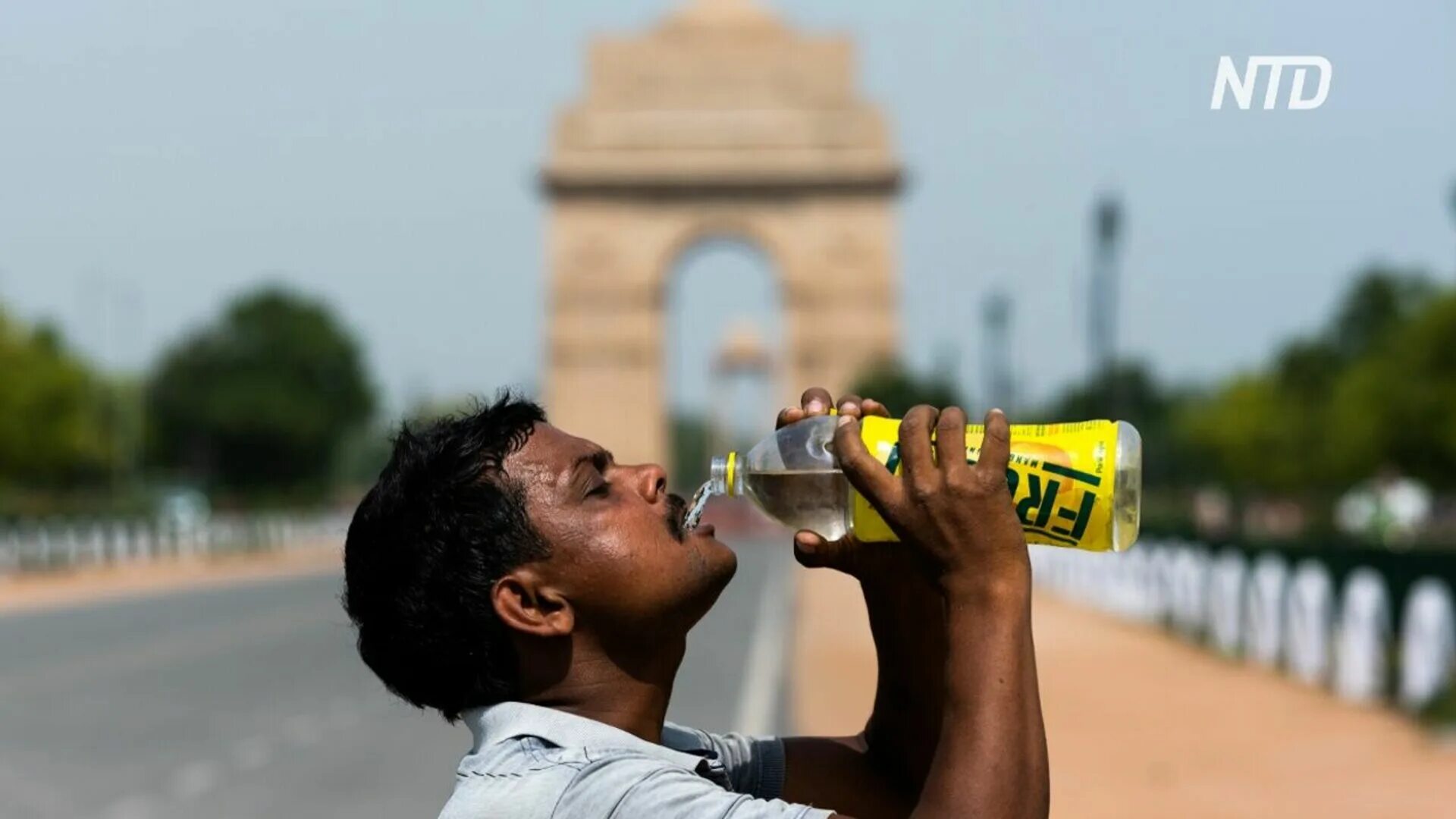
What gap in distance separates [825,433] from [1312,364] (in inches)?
3226

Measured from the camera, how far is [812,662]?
19594 mm

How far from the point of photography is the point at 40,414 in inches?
2431

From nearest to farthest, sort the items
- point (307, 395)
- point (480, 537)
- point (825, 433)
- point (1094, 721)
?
point (480, 537), point (825, 433), point (1094, 721), point (307, 395)

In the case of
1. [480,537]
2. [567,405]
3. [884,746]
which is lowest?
[567,405]

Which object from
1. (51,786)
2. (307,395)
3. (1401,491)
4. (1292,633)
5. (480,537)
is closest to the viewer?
(480,537)

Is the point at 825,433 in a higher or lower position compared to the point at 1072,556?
higher

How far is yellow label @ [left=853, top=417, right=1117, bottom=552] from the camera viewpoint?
245cm

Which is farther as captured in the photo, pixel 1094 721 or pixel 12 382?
pixel 12 382

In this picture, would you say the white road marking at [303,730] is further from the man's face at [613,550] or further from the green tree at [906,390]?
the green tree at [906,390]

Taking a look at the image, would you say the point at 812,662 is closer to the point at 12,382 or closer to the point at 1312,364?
the point at 12,382

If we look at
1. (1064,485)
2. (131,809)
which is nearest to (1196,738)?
(131,809)

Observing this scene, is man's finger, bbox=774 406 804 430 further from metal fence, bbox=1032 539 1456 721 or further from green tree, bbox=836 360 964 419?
green tree, bbox=836 360 964 419

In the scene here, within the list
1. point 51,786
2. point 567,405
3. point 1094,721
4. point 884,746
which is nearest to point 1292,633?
point 1094,721

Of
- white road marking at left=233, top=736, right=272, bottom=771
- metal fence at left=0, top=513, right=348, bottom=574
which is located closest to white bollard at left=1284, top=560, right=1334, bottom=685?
white road marking at left=233, top=736, right=272, bottom=771
